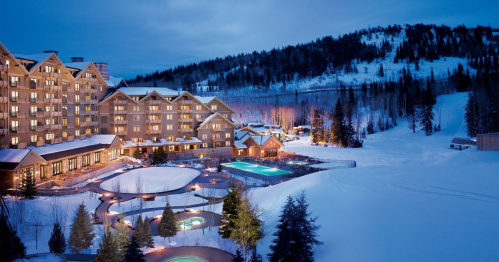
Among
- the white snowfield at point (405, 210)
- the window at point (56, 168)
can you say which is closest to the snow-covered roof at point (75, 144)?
the window at point (56, 168)

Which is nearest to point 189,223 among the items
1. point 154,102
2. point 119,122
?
point 119,122

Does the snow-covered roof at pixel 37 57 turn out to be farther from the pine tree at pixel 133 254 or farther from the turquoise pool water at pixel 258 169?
the pine tree at pixel 133 254

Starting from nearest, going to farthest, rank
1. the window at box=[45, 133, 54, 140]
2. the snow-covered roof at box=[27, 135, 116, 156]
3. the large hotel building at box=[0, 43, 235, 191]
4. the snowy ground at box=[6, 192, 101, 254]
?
1. the snowy ground at box=[6, 192, 101, 254]
2. the large hotel building at box=[0, 43, 235, 191]
3. the snow-covered roof at box=[27, 135, 116, 156]
4. the window at box=[45, 133, 54, 140]

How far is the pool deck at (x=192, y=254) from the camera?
50.6ft

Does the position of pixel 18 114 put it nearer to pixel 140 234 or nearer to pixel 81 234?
pixel 81 234

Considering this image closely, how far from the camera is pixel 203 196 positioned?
25.8 meters

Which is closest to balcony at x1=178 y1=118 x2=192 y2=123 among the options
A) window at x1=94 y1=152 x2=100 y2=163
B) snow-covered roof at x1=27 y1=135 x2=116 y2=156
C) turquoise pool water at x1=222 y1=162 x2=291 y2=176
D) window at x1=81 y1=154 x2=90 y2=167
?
snow-covered roof at x1=27 y1=135 x2=116 y2=156

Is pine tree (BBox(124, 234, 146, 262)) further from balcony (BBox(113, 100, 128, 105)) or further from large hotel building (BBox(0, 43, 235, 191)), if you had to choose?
balcony (BBox(113, 100, 128, 105))

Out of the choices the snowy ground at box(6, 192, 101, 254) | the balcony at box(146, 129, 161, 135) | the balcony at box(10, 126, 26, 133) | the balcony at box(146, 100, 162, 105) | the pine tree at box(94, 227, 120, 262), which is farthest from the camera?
the balcony at box(146, 100, 162, 105)

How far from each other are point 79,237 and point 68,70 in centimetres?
2830

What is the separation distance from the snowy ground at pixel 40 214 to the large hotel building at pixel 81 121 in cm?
338

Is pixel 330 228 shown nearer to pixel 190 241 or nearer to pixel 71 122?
pixel 190 241

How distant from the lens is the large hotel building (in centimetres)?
2847

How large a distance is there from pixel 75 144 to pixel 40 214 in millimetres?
16745
